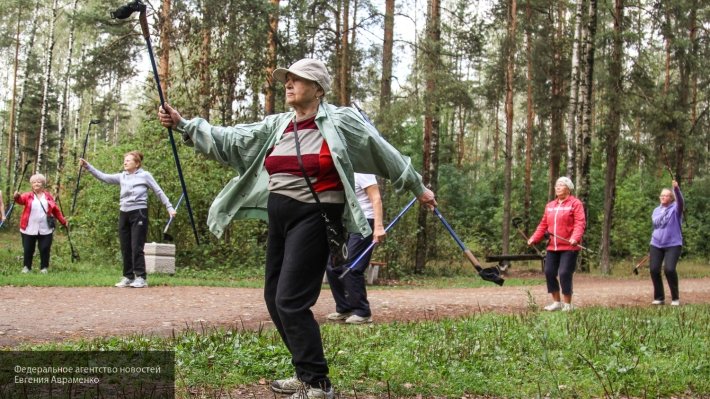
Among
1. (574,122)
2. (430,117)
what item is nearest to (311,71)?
(430,117)

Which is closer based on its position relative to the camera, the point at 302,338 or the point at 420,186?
the point at 302,338

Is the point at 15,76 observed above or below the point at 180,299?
above

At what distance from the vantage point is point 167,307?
30.6ft

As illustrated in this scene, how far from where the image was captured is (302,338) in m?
4.39

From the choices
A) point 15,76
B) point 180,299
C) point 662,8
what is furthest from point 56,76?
point 180,299

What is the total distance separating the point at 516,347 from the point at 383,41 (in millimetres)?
14448

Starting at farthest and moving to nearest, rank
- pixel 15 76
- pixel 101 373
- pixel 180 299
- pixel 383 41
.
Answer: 1. pixel 15 76
2. pixel 383 41
3. pixel 180 299
4. pixel 101 373

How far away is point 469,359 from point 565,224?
16.3 ft

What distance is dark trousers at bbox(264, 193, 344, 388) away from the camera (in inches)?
173

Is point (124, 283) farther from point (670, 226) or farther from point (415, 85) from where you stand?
point (415, 85)

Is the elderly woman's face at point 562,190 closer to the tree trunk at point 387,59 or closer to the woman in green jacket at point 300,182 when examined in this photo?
the woman in green jacket at point 300,182

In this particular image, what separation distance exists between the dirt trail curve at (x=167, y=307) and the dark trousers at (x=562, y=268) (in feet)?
2.36

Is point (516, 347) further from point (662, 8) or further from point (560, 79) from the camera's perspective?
point (560, 79)

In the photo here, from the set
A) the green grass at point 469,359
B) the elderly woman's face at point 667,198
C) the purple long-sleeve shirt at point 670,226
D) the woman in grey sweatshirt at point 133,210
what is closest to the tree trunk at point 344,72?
the woman in grey sweatshirt at point 133,210
